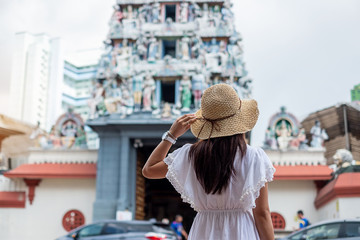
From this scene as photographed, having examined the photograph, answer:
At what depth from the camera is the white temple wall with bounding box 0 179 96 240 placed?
17391 millimetres

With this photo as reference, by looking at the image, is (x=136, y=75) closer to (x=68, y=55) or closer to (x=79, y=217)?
(x=79, y=217)

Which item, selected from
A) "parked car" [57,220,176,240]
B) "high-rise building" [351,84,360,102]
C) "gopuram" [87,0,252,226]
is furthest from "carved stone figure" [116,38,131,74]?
"high-rise building" [351,84,360,102]

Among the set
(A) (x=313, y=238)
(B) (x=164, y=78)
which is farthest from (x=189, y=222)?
(A) (x=313, y=238)

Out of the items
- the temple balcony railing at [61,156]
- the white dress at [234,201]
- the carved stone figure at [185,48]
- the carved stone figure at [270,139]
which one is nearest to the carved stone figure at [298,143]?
the carved stone figure at [270,139]

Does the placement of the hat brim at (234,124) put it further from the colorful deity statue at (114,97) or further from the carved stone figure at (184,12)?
the carved stone figure at (184,12)

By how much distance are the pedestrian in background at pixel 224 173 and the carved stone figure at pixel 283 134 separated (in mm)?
15239

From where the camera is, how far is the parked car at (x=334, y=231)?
7.79m

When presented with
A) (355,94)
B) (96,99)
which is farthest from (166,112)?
(355,94)

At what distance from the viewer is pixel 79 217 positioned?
1730cm

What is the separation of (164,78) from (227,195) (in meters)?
15.4

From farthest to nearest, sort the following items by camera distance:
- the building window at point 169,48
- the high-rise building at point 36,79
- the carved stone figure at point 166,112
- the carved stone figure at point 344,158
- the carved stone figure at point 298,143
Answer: the high-rise building at point 36,79 < the building window at point 169,48 < the carved stone figure at point 298,143 < the carved stone figure at point 166,112 < the carved stone figure at point 344,158

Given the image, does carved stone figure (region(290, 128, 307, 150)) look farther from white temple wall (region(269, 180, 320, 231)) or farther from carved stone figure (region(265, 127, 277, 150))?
white temple wall (region(269, 180, 320, 231))

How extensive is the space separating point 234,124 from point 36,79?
2122 inches

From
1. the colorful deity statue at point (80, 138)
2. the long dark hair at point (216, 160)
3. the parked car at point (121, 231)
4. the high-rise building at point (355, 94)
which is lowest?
the parked car at point (121, 231)
